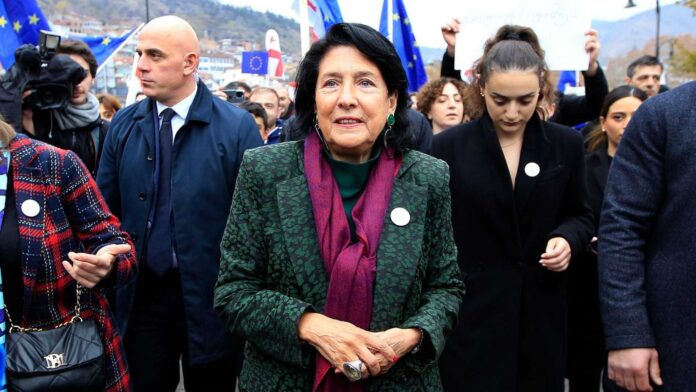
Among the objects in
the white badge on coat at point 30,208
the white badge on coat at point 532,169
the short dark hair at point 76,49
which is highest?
the short dark hair at point 76,49

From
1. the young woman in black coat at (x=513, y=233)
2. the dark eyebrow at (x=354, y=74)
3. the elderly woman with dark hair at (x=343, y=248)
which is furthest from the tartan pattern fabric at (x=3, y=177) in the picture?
the young woman in black coat at (x=513, y=233)

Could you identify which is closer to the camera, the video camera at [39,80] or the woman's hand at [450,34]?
the video camera at [39,80]

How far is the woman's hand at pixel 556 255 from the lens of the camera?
10.3 ft

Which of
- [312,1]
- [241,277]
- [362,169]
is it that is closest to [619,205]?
[362,169]

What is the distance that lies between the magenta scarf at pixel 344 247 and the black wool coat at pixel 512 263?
3.64 ft

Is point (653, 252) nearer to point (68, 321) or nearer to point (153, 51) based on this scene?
point (68, 321)

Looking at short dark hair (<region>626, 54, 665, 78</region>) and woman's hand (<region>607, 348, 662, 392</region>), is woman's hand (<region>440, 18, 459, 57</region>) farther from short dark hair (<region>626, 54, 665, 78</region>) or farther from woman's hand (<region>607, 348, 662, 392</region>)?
short dark hair (<region>626, 54, 665, 78</region>)

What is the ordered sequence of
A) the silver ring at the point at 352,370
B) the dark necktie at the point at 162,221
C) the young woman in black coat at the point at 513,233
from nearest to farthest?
the silver ring at the point at 352,370 < the young woman in black coat at the point at 513,233 < the dark necktie at the point at 162,221

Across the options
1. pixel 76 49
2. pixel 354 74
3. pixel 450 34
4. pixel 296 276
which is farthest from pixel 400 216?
pixel 76 49

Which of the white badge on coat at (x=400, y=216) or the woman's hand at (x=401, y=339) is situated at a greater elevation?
the white badge on coat at (x=400, y=216)

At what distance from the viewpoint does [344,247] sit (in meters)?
2.25

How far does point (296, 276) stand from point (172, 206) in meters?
1.41

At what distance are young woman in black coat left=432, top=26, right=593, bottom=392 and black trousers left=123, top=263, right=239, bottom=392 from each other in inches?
51.5

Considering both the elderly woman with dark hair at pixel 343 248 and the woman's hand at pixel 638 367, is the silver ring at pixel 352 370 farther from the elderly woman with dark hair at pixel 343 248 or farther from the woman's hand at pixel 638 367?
the woman's hand at pixel 638 367
